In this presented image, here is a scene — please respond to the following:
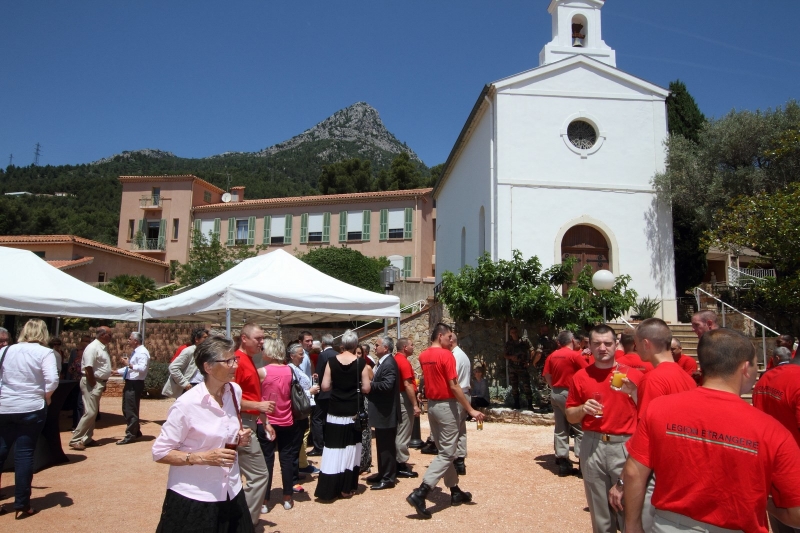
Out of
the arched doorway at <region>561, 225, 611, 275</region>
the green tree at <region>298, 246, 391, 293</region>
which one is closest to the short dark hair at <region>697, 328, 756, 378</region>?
the arched doorway at <region>561, 225, 611, 275</region>

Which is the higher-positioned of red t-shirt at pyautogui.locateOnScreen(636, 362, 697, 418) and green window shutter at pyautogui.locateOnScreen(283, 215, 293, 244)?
green window shutter at pyautogui.locateOnScreen(283, 215, 293, 244)

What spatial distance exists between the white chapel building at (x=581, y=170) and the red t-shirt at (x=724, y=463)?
14.4m

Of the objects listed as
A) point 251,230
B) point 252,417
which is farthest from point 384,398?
point 251,230

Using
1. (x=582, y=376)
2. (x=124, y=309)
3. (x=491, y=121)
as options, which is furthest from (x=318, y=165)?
(x=582, y=376)

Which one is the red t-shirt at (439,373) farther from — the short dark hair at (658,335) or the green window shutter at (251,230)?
the green window shutter at (251,230)

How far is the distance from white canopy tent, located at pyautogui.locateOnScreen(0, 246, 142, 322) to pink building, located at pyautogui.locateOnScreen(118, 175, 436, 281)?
24.4 metres

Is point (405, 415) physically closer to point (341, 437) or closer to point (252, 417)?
point (341, 437)

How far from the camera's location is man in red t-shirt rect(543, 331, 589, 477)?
765 centimetres

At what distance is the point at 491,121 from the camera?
17781 millimetres

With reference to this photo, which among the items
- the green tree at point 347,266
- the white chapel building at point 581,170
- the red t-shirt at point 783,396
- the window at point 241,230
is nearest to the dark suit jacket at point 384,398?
the red t-shirt at point 783,396

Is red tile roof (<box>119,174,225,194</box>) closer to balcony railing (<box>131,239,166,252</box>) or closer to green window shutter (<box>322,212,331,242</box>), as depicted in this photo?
balcony railing (<box>131,239,166,252</box>)

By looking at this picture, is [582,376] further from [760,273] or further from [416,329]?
[760,273]

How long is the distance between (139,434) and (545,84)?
1452 cm

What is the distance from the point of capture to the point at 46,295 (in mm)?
9789
